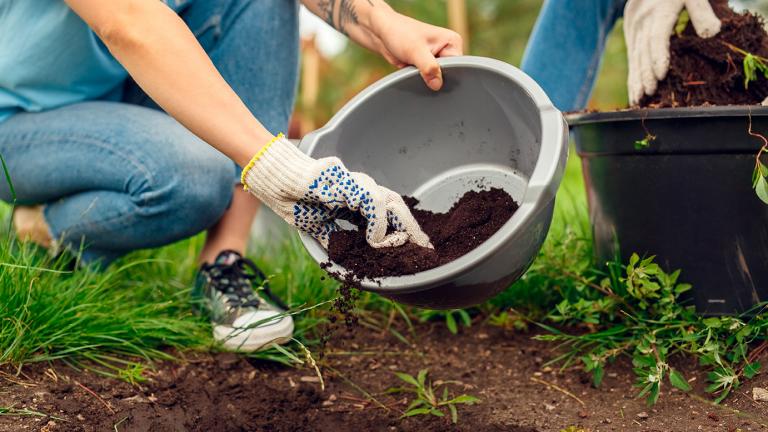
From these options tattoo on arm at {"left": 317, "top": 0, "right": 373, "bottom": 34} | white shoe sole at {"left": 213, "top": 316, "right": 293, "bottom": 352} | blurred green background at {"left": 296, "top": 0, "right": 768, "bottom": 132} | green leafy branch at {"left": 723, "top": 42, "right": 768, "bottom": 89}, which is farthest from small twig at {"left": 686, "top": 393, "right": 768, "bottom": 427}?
blurred green background at {"left": 296, "top": 0, "right": 768, "bottom": 132}

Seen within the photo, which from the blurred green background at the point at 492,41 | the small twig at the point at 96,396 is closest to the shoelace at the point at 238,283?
the small twig at the point at 96,396

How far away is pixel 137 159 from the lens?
1.56 meters

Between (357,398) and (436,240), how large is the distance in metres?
0.40

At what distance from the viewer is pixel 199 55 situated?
116cm

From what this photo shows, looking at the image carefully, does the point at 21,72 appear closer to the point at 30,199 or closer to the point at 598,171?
the point at 30,199

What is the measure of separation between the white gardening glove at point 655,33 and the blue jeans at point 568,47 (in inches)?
13.6

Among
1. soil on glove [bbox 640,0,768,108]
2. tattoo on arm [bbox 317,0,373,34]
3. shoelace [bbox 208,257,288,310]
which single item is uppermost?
soil on glove [bbox 640,0,768,108]

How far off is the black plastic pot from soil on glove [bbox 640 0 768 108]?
0.17m

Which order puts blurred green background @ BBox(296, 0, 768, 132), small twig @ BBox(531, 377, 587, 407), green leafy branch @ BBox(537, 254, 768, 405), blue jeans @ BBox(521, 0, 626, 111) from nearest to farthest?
1. green leafy branch @ BBox(537, 254, 768, 405)
2. small twig @ BBox(531, 377, 587, 407)
3. blue jeans @ BBox(521, 0, 626, 111)
4. blurred green background @ BBox(296, 0, 768, 132)

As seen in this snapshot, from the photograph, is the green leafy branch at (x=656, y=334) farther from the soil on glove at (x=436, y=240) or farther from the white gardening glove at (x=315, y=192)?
the white gardening glove at (x=315, y=192)

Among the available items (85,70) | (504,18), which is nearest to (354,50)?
(504,18)

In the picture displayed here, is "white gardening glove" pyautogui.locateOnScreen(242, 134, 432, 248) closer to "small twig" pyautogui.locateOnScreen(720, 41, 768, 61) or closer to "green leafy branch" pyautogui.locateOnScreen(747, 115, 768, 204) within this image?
"green leafy branch" pyautogui.locateOnScreen(747, 115, 768, 204)

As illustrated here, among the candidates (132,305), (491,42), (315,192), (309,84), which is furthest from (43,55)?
(309,84)

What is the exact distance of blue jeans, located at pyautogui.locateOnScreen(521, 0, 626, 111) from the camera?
1910 millimetres
